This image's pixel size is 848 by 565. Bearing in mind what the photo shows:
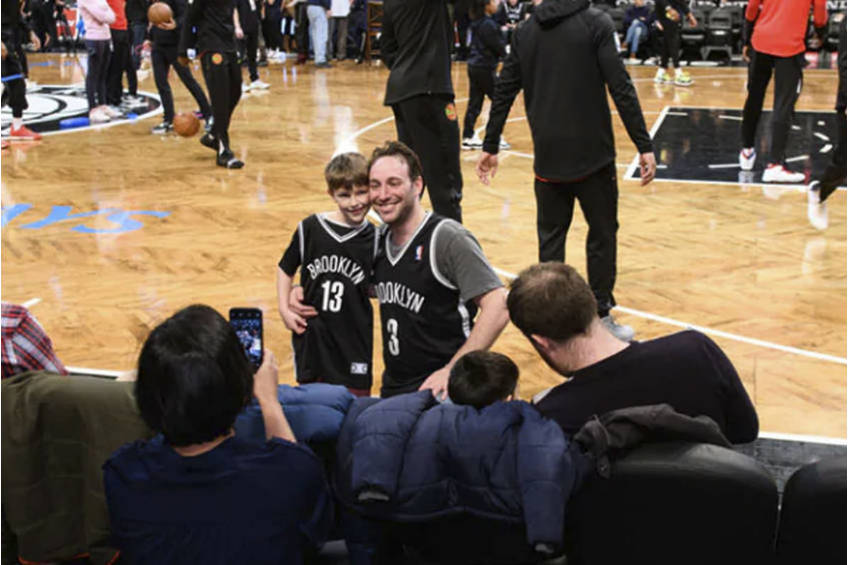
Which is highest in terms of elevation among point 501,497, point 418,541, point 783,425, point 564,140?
point 564,140

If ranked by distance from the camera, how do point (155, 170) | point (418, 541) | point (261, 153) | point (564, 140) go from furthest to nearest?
point (261, 153)
point (155, 170)
point (564, 140)
point (418, 541)

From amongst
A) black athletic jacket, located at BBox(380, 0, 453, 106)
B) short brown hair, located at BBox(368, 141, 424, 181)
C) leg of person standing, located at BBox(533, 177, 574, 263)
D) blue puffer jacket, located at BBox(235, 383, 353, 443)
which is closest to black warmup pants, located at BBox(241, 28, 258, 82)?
black athletic jacket, located at BBox(380, 0, 453, 106)

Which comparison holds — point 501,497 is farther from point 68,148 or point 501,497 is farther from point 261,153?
point 68,148

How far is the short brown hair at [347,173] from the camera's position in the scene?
3939mm

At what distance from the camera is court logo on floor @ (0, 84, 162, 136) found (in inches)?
474

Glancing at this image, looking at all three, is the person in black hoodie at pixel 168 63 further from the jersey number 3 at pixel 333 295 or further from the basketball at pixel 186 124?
the jersey number 3 at pixel 333 295

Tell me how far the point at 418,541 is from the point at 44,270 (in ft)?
15.6

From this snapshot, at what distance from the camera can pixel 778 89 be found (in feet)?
28.5

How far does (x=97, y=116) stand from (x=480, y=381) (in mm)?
10586

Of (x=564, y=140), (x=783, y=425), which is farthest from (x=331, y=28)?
(x=783, y=425)

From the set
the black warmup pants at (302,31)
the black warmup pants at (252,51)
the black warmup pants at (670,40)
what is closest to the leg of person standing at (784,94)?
the black warmup pants at (670,40)

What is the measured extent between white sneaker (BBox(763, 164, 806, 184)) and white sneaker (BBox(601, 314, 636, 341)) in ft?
13.0

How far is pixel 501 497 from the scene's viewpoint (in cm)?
240

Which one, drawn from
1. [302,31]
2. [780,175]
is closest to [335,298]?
[780,175]
